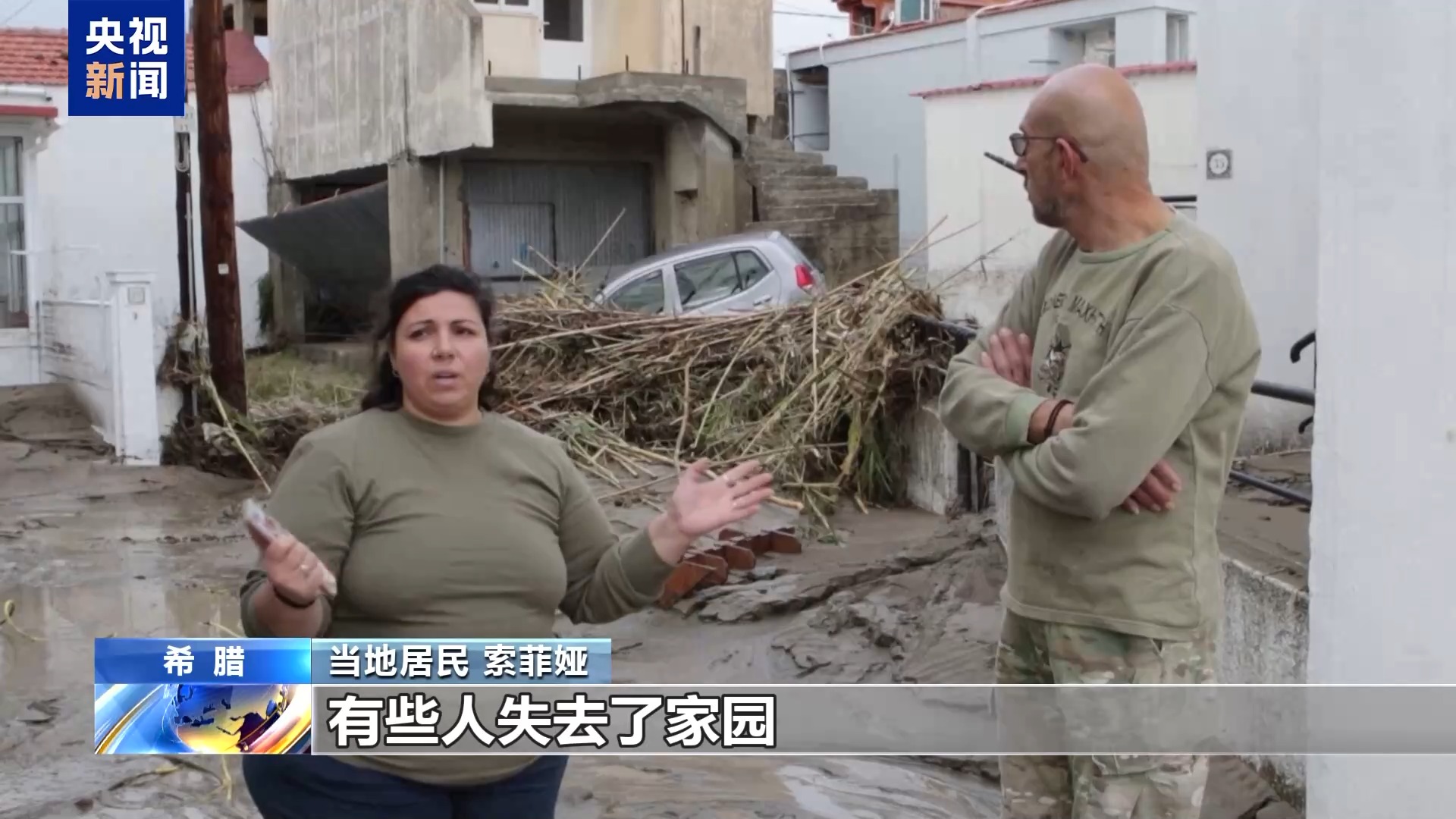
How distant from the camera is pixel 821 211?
778 inches

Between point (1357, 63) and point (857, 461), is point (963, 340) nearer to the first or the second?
point (857, 461)

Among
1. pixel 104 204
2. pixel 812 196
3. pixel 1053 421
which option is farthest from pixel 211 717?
pixel 104 204

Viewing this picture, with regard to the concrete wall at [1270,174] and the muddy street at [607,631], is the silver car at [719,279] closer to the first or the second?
the muddy street at [607,631]

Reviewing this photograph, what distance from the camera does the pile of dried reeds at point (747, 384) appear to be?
443 inches

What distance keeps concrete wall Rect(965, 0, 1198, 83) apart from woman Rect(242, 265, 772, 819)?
1638cm

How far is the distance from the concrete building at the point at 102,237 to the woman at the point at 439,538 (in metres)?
11.7

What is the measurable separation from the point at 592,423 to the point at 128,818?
6817 mm

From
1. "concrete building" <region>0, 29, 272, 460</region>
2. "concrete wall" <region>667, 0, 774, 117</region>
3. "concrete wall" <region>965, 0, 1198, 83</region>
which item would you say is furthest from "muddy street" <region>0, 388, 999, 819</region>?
"concrete wall" <region>965, 0, 1198, 83</region>

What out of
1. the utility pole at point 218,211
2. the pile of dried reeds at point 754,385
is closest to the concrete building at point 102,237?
the utility pole at point 218,211

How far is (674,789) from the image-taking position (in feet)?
17.7
